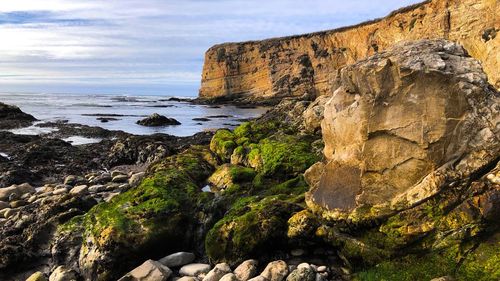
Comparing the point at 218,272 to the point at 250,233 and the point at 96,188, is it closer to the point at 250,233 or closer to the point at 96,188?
the point at 250,233

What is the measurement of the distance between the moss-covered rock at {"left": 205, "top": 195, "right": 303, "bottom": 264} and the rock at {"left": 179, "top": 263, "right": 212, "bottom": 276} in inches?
9.5

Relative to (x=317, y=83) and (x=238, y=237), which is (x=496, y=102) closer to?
(x=238, y=237)

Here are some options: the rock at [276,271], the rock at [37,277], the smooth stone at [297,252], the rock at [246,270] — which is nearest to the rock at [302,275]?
the rock at [276,271]

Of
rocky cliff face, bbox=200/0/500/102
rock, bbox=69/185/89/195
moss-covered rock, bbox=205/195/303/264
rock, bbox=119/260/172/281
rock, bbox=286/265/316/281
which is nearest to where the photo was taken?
rock, bbox=286/265/316/281

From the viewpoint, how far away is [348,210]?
7906mm

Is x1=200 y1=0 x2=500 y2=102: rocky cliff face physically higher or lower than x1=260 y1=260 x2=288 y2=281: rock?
higher

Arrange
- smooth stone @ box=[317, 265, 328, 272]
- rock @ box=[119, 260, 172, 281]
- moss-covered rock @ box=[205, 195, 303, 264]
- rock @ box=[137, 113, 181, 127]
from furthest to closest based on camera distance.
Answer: rock @ box=[137, 113, 181, 127], moss-covered rock @ box=[205, 195, 303, 264], rock @ box=[119, 260, 172, 281], smooth stone @ box=[317, 265, 328, 272]

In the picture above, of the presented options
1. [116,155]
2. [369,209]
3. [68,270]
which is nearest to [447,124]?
[369,209]

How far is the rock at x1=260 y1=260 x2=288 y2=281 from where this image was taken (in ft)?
24.6

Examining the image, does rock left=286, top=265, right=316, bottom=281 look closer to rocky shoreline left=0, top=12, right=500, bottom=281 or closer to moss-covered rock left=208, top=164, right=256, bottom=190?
rocky shoreline left=0, top=12, right=500, bottom=281

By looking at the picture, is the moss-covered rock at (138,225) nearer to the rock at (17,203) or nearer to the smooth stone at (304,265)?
the smooth stone at (304,265)

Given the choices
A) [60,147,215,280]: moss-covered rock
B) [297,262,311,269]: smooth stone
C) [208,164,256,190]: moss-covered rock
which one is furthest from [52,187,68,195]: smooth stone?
[297,262,311,269]: smooth stone

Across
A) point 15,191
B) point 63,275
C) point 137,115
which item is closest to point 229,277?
point 63,275

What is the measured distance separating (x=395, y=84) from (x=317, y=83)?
265 ft
